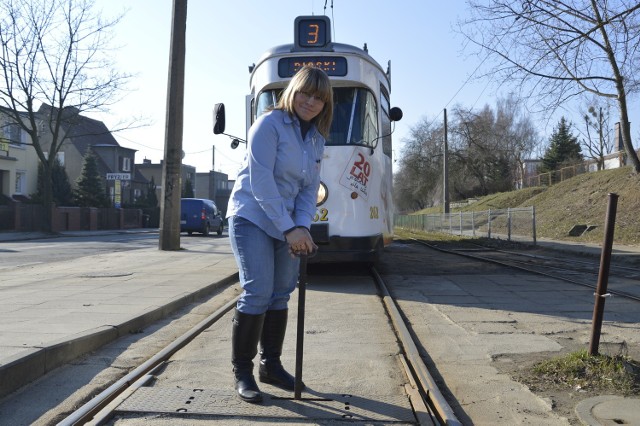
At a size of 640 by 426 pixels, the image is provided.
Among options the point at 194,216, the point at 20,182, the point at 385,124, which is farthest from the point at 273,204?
the point at 20,182

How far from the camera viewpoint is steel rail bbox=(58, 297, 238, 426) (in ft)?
10.7

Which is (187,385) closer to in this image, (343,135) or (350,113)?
(343,135)

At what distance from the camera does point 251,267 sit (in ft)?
11.5

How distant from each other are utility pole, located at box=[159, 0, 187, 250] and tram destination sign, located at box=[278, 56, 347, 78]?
23.5ft

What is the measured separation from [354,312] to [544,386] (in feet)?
10.1

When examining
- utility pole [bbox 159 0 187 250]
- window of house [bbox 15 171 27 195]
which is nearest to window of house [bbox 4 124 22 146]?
window of house [bbox 15 171 27 195]

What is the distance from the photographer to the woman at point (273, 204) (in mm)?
3414

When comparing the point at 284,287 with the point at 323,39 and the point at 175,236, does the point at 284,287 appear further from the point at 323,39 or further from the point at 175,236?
the point at 175,236

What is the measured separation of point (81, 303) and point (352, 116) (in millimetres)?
4619

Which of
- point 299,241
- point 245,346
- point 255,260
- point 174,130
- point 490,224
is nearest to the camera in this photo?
point 299,241

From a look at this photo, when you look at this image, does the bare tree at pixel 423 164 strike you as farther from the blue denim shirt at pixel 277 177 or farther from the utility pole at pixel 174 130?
the blue denim shirt at pixel 277 177

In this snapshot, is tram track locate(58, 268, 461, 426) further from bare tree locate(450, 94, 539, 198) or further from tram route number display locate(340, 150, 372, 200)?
bare tree locate(450, 94, 539, 198)

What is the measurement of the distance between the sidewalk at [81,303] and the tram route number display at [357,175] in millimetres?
2508

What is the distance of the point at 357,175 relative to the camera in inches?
346
